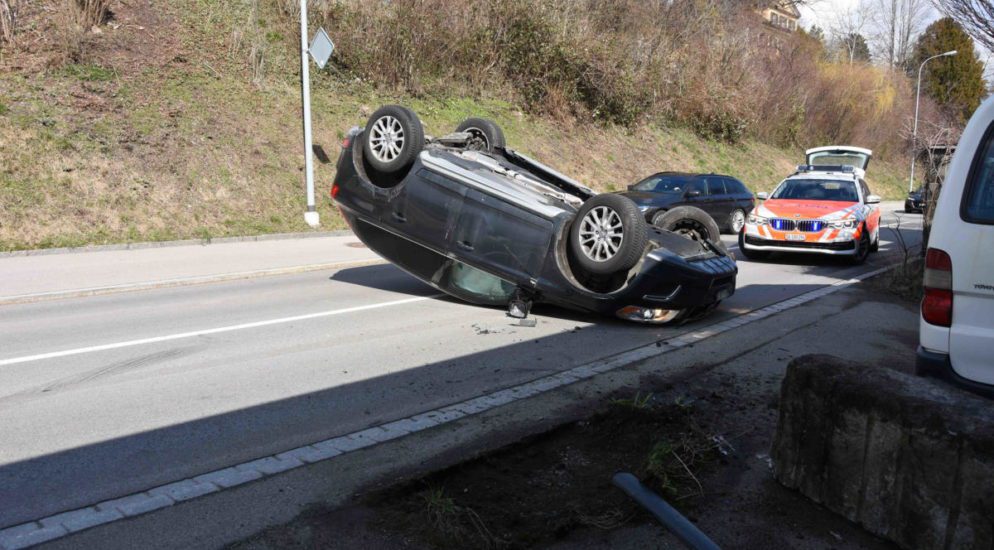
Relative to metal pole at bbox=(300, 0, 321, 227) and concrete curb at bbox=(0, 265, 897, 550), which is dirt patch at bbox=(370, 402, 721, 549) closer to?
concrete curb at bbox=(0, 265, 897, 550)

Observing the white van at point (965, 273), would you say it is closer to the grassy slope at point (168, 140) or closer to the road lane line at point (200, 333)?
the road lane line at point (200, 333)

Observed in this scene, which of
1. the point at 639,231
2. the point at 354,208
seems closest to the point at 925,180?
the point at 639,231

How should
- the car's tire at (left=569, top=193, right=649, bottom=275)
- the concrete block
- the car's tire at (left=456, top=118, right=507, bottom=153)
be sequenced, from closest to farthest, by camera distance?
the concrete block < the car's tire at (left=569, top=193, right=649, bottom=275) < the car's tire at (left=456, top=118, right=507, bottom=153)

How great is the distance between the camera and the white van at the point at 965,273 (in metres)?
4.56

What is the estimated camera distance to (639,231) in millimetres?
7941

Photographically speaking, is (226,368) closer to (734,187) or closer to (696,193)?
(696,193)

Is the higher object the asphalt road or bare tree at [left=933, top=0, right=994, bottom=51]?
Result: bare tree at [left=933, top=0, right=994, bottom=51]

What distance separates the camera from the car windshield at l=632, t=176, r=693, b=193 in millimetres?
18894

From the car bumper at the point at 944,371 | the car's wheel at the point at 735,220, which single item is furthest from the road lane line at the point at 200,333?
the car's wheel at the point at 735,220

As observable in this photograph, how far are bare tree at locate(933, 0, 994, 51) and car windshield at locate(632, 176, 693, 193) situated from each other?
8.96m

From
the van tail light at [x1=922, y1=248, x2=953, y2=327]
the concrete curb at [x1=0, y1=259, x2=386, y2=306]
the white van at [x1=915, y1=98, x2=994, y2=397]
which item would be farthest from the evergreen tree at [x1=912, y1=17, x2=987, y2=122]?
the van tail light at [x1=922, y1=248, x2=953, y2=327]

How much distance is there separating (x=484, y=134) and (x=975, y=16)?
248 inches

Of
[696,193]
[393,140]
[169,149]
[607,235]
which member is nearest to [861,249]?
[696,193]

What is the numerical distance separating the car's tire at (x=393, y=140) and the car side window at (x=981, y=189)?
5.62 meters
